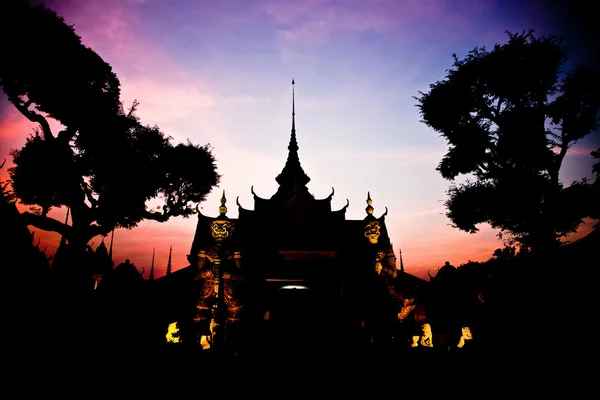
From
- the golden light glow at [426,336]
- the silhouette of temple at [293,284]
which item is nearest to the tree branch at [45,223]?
the silhouette of temple at [293,284]

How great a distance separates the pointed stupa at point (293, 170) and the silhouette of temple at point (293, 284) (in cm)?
467

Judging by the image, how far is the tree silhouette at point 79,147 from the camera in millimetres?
13281

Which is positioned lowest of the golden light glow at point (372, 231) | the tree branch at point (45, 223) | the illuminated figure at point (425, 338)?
the illuminated figure at point (425, 338)

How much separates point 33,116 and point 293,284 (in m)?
14.8

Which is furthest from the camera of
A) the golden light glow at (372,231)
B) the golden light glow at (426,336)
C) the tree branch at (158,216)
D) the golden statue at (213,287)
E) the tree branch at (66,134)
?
the tree branch at (158,216)

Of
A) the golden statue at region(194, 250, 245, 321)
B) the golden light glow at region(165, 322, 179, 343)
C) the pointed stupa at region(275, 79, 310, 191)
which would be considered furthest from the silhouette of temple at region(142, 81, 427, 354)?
the pointed stupa at region(275, 79, 310, 191)

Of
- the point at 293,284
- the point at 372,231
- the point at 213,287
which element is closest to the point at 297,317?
the point at 293,284

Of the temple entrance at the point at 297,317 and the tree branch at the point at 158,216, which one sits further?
the tree branch at the point at 158,216

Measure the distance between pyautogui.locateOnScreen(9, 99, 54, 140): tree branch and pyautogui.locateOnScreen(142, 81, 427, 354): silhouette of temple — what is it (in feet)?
30.3

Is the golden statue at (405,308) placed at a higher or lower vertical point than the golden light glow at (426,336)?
higher

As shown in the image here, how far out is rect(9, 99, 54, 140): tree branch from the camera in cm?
1414

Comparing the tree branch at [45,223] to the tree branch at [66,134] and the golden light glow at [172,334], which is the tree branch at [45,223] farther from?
the golden light glow at [172,334]

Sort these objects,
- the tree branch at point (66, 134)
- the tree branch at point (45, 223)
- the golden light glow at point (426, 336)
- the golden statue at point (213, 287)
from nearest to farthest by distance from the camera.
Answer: the golden statue at point (213, 287) < the golden light glow at point (426, 336) < the tree branch at point (45, 223) < the tree branch at point (66, 134)

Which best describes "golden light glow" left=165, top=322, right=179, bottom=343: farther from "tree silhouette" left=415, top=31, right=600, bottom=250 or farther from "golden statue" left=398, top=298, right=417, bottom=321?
"tree silhouette" left=415, top=31, right=600, bottom=250
